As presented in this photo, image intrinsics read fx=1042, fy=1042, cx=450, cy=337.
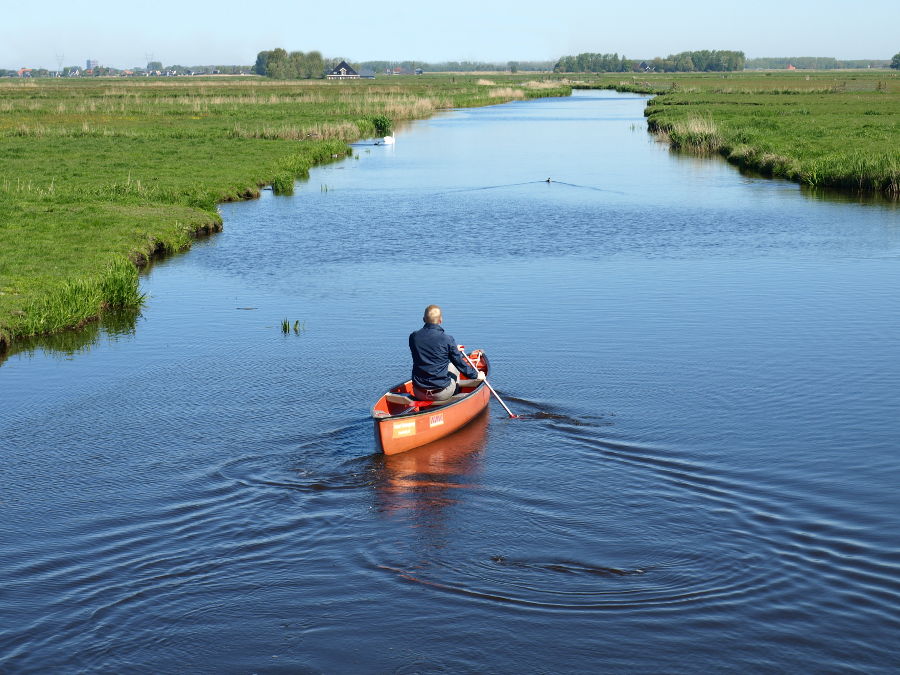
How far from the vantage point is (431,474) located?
14758 millimetres

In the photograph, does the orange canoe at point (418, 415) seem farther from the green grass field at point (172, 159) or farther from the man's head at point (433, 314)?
the green grass field at point (172, 159)

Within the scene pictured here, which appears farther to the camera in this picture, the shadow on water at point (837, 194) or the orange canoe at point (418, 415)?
the shadow on water at point (837, 194)

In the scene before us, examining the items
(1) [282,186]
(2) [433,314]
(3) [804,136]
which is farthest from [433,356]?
(3) [804,136]

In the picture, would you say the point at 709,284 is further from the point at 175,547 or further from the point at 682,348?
the point at 175,547

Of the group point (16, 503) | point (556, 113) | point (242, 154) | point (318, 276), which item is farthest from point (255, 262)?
point (556, 113)

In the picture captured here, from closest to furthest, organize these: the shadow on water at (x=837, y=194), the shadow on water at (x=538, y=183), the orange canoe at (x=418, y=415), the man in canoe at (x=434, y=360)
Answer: the orange canoe at (x=418, y=415), the man in canoe at (x=434, y=360), the shadow on water at (x=837, y=194), the shadow on water at (x=538, y=183)

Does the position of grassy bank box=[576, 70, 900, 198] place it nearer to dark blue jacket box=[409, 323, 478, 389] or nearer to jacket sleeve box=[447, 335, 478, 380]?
jacket sleeve box=[447, 335, 478, 380]

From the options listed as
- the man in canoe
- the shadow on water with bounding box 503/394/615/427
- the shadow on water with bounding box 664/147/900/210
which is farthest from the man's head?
the shadow on water with bounding box 664/147/900/210

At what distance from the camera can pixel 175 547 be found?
11961 millimetres

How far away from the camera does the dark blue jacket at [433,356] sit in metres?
16.0

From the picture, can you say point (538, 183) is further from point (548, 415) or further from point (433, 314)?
point (433, 314)

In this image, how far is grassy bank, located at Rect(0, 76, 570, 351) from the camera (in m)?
24.8

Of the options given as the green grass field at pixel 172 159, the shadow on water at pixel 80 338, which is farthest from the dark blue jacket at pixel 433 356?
the green grass field at pixel 172 159

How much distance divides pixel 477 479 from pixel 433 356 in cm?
253
